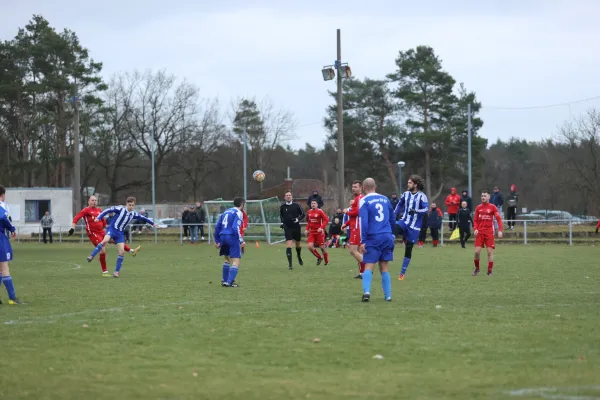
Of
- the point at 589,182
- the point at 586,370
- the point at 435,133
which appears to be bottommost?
the point at 586,370

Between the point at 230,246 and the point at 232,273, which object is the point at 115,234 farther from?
the point at 232,273

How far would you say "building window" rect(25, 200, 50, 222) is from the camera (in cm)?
5678

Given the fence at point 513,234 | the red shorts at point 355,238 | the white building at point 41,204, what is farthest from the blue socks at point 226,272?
the white building at point 41,204

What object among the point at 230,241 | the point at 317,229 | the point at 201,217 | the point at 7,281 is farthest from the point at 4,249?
the point at 201,217

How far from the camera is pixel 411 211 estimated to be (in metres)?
17.2

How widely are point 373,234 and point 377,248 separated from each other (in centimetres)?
21

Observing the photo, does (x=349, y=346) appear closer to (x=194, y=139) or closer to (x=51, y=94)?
Answer: (x=51, y=94)

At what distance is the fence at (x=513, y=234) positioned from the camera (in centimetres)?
3531

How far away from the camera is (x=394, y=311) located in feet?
36.6

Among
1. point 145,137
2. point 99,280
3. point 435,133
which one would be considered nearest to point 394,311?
point 99,280

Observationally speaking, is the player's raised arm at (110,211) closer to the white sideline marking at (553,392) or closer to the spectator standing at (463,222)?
the white sideline marking at (553,392)

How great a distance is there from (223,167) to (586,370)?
68.4 metres

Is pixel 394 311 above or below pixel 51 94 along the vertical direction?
below

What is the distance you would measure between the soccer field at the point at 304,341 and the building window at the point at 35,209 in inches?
1673
